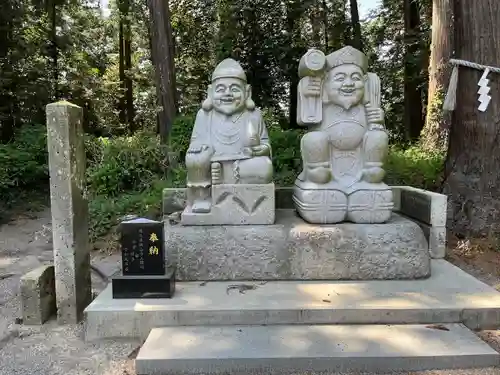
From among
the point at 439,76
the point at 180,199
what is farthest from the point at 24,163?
the point at 439,76

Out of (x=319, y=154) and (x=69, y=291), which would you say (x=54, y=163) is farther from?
(x=319, y=154)

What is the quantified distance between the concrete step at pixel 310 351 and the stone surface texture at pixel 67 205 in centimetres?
81

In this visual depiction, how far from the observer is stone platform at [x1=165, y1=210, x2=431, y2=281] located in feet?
11.7

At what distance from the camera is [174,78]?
8.47 metres

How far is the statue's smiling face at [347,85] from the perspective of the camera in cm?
386

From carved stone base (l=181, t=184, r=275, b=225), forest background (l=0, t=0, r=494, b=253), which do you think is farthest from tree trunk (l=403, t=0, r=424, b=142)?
carved stone base (l=181, t=184, r=275, b=225)

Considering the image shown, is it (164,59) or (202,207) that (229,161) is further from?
(164,59)

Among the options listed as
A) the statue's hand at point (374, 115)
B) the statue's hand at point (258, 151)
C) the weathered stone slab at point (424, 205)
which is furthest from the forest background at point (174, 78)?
the statue's hand at point (258, 151)

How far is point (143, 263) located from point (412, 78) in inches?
368

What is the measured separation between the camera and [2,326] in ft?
10.8

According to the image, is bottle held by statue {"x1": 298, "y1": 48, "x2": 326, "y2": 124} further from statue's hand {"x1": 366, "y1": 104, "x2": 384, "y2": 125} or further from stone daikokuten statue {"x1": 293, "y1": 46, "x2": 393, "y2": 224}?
statue's hand {"x1": 366, "y1": 104, "x2": 384, "y2": 125}

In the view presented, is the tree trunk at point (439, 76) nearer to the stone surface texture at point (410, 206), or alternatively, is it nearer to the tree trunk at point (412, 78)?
the stone surface texture at point (410, 206)

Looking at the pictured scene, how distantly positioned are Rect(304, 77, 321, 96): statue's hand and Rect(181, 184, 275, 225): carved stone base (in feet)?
3.02

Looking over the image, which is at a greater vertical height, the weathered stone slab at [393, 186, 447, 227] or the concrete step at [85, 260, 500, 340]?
the weathered stone slab at [393, 186, 447, 227]
